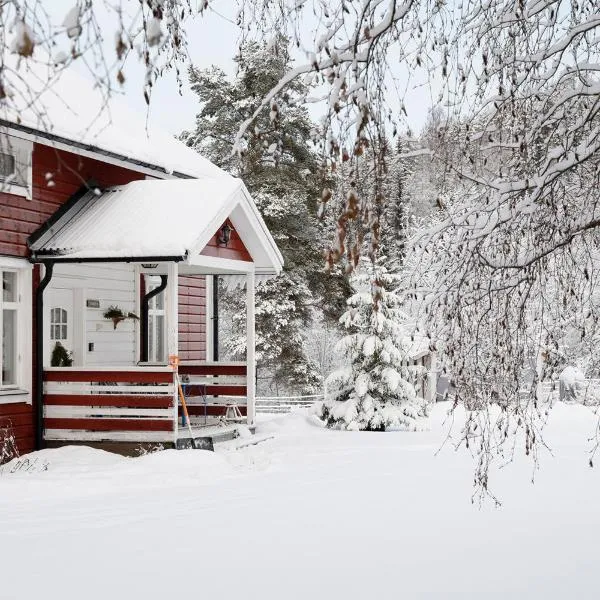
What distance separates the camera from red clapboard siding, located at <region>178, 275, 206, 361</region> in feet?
61.8

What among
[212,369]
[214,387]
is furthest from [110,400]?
[212,369]

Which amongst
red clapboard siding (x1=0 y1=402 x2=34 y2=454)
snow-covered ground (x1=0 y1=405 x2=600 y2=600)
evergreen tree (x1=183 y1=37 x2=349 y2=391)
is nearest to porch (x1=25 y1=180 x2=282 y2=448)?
red clapboard siding (x1=0 y1=402 x2=34 y2=454)

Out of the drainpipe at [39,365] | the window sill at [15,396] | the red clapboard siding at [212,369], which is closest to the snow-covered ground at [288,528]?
the drainpipe at [39,365]

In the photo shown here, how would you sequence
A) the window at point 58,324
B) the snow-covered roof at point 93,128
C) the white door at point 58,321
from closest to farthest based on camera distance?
the snow-covered roof at point 93,128
the white door at point 58,321
the window at point 58,324

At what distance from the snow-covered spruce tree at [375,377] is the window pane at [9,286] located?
747 cm

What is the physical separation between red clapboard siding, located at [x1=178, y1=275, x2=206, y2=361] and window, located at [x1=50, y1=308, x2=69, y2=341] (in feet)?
12.7

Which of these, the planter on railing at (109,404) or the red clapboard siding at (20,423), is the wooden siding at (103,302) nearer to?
the planter on railing at (109,404)

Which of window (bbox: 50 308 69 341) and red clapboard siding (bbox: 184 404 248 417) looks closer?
window (bbox: 50 308 69 341)

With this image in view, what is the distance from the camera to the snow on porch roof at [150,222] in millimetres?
13141

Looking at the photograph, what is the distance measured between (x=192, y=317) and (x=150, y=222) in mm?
5696

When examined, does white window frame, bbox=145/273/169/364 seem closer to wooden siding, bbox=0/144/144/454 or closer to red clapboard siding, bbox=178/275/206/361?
red clapboard siding, bbox=178/275/206/361

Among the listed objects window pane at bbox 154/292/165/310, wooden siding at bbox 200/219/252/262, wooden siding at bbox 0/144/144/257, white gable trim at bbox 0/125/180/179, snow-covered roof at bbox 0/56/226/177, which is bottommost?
window pane at bbox 154/292/165/310

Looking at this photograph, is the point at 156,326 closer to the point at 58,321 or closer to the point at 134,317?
the point at 134,317

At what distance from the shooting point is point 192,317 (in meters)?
19.3
